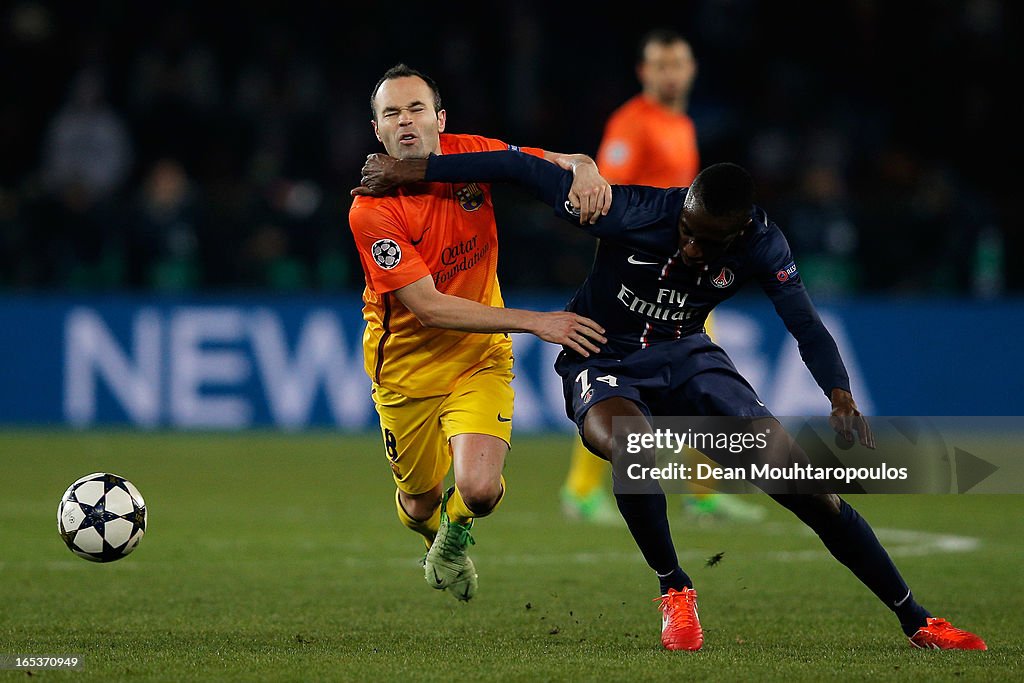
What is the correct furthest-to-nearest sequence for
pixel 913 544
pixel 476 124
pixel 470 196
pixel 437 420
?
pixel 476 124
pixel 913 544
pixel 437 420
pixel 470 196

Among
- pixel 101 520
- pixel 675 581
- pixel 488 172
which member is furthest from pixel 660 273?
pixel 101 520

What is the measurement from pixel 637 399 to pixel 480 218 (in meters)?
1.11

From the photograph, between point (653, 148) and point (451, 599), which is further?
point (653, 148)

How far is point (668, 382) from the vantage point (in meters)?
5.61

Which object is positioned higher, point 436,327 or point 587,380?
point 436,327

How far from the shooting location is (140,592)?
657cm

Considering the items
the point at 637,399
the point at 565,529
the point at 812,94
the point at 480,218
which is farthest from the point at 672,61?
the point at 812,94

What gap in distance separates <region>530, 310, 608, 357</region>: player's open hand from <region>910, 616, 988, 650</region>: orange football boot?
4.91 ft

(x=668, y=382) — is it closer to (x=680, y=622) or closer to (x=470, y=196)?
(x=680, y=622)

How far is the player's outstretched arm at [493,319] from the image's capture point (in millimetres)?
5484

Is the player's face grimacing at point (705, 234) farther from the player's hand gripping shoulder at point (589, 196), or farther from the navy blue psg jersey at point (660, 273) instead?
the player's hand gripping shoulder at point (589, 196)

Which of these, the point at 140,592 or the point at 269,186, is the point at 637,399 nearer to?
the point at 140,592

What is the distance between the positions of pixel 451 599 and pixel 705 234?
219cm

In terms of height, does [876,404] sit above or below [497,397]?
above
